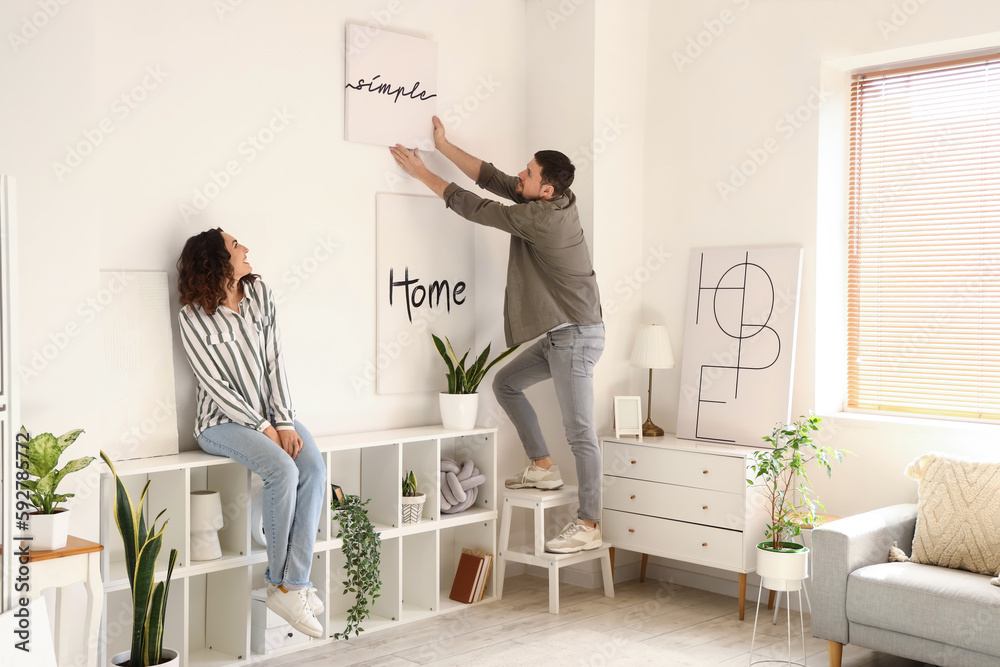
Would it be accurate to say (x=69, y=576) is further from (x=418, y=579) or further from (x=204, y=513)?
(x=418, y=579)

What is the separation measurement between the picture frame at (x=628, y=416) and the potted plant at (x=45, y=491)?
2464mm

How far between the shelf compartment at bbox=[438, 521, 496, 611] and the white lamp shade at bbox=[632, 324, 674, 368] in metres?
1.04

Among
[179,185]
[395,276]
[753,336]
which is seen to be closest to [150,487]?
[179,185]

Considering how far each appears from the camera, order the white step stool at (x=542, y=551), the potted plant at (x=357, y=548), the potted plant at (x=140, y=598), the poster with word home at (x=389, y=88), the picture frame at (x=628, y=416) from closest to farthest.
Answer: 1. the potted plant at (x=140, y=598)
2. the potted plant at (x=357, y=548)
3. the poster with word home at (x=389, y=88)
4. the white step stool at (x=542, y=551)
5. the picture frame at (x=628, y=416)

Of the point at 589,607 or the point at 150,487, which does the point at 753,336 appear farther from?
the point at 150,487

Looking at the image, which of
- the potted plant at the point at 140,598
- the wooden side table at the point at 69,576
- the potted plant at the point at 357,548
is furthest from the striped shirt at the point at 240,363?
the wooden side table at the point at 69,576

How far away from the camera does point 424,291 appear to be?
423 centimetres

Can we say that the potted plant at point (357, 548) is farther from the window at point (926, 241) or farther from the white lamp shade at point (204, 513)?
the window at point (926, 241)

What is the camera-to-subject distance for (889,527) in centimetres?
340

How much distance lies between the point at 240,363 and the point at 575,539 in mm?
1672

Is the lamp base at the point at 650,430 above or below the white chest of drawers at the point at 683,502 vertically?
above

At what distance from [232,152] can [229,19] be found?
51cm

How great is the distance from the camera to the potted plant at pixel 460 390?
4.09 meters

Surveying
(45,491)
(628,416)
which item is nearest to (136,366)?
(45,491)
